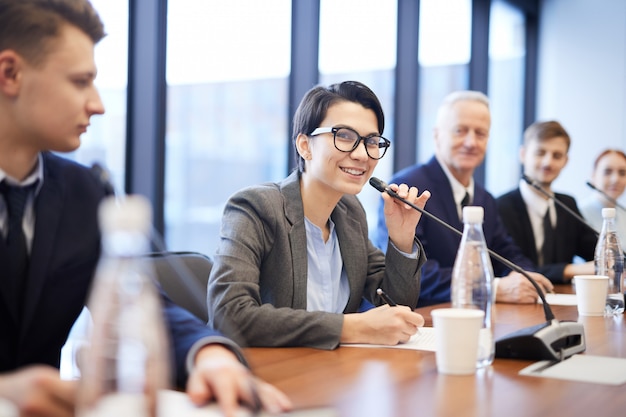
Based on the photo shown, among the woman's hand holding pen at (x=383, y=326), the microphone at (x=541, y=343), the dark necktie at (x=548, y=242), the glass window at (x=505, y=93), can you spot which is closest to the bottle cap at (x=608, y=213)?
the microphone at (x=541, y=343)

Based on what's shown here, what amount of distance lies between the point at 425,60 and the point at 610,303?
3.53m

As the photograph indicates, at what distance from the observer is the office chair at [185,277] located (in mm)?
1240

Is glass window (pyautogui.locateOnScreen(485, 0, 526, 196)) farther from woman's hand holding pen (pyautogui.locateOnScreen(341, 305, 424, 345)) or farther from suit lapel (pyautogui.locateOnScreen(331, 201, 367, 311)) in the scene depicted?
woman's hand holding pen (pyautogui.locateOnScreen(341, 305, 424, 345))

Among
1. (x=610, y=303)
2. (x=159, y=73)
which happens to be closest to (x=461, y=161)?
(x=610, y=303)

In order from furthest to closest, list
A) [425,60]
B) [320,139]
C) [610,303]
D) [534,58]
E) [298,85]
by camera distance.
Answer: [534,58] < [425,60] < [298,85] < [610,303] < [320,139]

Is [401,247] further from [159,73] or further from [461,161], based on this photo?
[159,73]

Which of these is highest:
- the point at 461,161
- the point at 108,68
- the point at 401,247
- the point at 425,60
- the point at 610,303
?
the point at 425,60

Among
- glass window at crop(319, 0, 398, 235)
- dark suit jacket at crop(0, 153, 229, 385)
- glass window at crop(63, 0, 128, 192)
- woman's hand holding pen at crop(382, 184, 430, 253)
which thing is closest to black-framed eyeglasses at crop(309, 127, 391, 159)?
woman's hand holding pen at crop(382, 184, 430, 253)

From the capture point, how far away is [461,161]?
3432 millimetres

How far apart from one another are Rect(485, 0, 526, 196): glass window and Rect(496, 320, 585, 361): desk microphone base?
5.10 meters

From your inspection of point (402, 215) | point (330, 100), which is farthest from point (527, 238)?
point (330, 100)

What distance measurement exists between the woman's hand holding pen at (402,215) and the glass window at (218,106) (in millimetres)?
1678

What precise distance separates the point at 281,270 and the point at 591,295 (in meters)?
0.98

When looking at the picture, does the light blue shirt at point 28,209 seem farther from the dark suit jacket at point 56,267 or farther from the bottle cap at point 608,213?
the bottle cap at point 608,213
